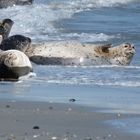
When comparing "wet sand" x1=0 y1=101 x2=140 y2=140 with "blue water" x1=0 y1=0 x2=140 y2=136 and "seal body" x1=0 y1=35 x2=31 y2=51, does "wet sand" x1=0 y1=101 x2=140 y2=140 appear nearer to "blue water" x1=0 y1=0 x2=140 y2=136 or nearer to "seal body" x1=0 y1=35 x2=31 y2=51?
"blue water" x1=0 y1=0 x2=140 y2=136

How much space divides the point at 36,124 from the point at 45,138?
64 centimetres

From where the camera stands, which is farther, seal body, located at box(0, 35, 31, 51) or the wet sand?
seal body, located at box(0, 35, 31, 51)

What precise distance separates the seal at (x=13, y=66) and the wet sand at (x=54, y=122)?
2163 mm

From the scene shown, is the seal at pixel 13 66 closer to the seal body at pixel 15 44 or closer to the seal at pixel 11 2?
the seal body at pixel 15 44

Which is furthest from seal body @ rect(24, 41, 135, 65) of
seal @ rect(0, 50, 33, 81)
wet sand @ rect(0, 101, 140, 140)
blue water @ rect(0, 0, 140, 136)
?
wet sand @ rect(0, 101, 140, 140)

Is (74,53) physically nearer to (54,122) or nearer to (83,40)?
(83,40)

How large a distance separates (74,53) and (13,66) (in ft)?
8.67

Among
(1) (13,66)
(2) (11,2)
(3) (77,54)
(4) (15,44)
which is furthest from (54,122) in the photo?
(2) (11,2)

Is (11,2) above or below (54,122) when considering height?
below

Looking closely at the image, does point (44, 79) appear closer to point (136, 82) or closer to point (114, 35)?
point (136, 82)

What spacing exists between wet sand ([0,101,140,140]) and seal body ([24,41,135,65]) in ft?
14.6

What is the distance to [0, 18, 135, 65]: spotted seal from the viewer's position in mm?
12469

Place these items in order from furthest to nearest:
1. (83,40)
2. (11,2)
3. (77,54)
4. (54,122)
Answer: (11,2) < (83,40) < (77,54) < (54,122)

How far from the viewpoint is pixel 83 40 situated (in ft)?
53.1
